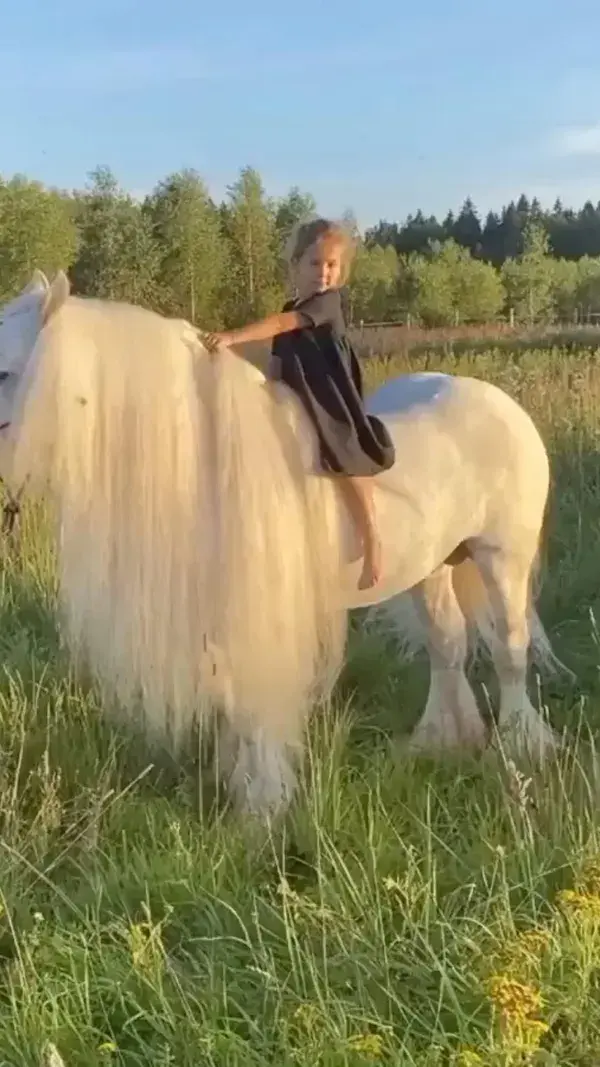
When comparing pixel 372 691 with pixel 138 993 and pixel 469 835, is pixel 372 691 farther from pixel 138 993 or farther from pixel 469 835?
pixel 138 993

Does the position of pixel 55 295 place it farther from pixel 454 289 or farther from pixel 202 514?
pixel 454 289

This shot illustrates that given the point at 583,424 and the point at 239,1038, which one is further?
the point at 583,424

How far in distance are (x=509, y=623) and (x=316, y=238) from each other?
149 centimetres

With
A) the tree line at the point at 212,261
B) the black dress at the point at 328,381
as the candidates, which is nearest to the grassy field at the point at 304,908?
the black dress at the point at 328,381

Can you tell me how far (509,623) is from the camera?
11.7 ft

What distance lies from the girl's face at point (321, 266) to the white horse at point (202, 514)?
1.01 feet

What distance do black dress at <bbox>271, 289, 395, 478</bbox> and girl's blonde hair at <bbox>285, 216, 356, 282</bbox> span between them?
0.11 metres

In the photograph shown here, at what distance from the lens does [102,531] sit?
254 cm

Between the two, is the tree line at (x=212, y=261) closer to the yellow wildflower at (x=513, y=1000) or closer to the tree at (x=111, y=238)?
the tree at (x=111, y=238)

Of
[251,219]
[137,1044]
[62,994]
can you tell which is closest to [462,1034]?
[137,1044]

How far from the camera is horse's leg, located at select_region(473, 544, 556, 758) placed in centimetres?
354

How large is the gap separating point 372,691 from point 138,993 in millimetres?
2060

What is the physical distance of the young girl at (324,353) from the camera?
9.25ft

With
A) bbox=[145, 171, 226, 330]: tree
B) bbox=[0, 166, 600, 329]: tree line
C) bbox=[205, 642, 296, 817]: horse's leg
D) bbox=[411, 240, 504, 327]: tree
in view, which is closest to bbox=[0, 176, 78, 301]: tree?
bbox=[0, 166, 600, 329]: tree line
